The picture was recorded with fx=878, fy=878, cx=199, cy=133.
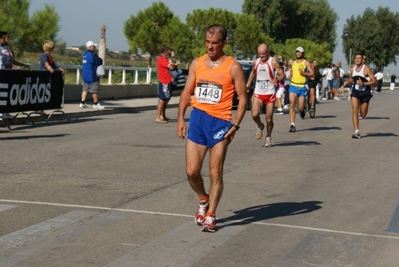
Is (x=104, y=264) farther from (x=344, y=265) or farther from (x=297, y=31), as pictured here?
(x=297, y=31)

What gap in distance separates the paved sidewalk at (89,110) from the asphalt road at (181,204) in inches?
104

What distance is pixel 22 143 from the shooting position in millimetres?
15250

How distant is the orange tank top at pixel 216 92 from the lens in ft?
26.6

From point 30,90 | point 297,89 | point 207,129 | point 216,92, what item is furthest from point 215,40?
point 297,89

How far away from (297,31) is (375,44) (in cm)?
2160

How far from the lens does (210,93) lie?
8125 mm

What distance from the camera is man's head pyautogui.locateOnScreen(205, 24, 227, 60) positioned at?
8047 mm

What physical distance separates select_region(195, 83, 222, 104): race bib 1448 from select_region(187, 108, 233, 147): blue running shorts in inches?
4.8

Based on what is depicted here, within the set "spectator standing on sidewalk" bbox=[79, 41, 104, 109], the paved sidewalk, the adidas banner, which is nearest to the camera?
the adidas banner

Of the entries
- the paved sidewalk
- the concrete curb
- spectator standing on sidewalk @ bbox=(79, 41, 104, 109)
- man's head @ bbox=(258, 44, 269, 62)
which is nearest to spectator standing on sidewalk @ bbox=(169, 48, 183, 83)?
the concrete curb

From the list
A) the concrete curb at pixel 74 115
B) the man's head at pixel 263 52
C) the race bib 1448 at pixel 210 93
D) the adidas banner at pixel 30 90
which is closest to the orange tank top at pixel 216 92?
the race bib 1448 at pixel 210 93

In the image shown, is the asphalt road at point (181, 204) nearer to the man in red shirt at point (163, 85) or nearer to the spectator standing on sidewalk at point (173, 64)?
the man in red shirt at point (163, 85)

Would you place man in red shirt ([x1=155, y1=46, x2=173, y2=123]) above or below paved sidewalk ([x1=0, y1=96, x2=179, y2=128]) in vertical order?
above

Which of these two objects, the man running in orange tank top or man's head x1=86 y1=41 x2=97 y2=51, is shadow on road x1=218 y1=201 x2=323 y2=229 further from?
man's head x1=86 y1=41 x2=97 y2=51
